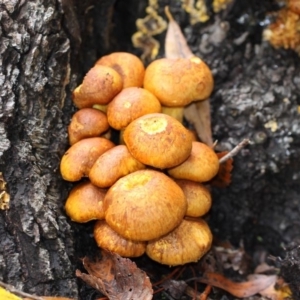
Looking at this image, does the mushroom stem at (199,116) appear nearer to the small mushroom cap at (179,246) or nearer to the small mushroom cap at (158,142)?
the small mushroom cap at (158,142)

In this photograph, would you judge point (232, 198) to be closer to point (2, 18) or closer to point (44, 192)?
point (44, 192)

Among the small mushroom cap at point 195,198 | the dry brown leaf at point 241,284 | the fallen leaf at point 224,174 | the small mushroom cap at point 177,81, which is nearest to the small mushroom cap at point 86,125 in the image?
the small mushroom cap at point 177,81

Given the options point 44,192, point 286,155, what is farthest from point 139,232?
point 286,155

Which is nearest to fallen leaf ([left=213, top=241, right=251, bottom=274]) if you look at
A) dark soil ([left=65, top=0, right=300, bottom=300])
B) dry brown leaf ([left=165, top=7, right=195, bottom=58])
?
dark soil ([left=65, top=0, right=300, bottom=300])

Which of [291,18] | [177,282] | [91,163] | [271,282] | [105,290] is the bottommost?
[271,282]

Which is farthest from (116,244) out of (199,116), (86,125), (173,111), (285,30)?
(285,30)

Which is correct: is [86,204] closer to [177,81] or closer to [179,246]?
[179,246]

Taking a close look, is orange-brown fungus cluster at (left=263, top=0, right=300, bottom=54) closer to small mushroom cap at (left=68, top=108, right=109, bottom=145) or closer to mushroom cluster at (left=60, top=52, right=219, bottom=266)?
mushroom cluster at (left=60, top=52, right=219, bottom=266)
